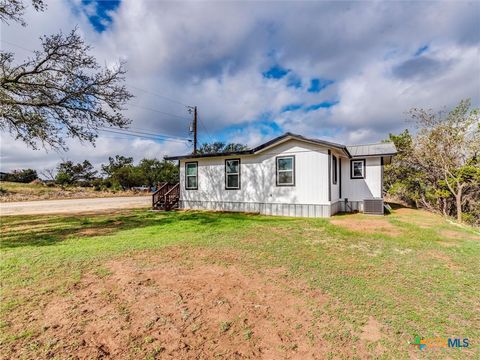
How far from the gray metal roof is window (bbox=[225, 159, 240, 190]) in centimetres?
624

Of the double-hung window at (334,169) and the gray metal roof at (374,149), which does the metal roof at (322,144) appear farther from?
the double-hung window at (334,169)

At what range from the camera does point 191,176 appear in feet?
43.1

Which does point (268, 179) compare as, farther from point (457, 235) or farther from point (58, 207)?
point (58, 207)

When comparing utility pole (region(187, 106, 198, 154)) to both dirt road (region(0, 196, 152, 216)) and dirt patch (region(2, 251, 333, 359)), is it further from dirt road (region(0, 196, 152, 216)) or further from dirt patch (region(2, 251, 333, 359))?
dirt patch (region(2, 251, 333, 359))

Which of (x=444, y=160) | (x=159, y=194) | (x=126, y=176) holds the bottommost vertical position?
(x=159, y=194)

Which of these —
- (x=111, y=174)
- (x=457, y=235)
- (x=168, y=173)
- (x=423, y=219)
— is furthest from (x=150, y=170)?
(x=457, y=235)

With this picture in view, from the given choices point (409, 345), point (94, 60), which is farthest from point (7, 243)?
point (409, 345)

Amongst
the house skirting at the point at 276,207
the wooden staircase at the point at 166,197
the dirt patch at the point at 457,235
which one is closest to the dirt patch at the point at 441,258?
the dirt patch at the point at 457,235

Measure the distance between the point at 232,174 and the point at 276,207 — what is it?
9.27 feet

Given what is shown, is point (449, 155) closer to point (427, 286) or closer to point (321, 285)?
point (427, 286)

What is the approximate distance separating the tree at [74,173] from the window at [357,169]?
34614 mm

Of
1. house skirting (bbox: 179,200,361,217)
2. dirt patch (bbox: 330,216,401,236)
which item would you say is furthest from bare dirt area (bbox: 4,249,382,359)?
house skirting (bbox: 179,200,361,217)

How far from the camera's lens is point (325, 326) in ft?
8.46

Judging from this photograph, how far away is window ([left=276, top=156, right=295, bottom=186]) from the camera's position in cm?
1054
